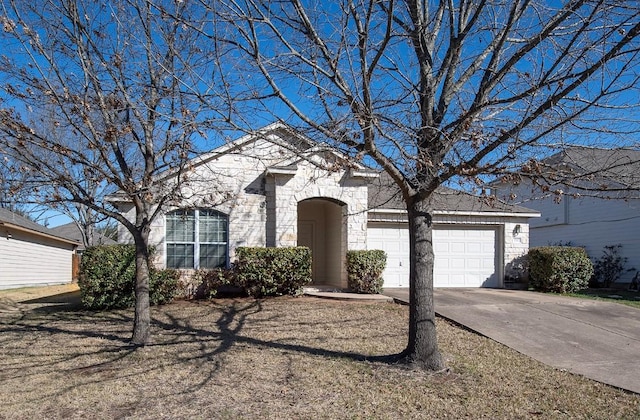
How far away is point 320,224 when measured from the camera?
628 inches

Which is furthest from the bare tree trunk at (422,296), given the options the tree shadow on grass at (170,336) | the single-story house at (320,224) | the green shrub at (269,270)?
the green shrub at (269,270)

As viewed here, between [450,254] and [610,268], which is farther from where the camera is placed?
[610,268]

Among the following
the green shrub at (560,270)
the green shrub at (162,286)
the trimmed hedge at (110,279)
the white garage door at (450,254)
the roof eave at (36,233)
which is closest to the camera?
the trimmed hedge at (110,279)

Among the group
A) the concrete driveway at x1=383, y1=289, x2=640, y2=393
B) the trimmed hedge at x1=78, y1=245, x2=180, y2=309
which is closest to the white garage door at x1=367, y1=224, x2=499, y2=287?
the concrete driveway at x1=383, y1=289, x2=640, y2=393

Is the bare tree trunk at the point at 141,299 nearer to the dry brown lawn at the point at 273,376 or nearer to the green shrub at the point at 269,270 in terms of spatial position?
the dry brown lawn at the point at 273,376

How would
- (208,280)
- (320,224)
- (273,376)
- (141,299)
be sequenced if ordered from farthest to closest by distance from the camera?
1. (320,224)
2. (208,280)
3. (141,299)
4. (273,376)

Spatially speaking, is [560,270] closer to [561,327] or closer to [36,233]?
[561,327]

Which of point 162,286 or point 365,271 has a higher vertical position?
point 365,271

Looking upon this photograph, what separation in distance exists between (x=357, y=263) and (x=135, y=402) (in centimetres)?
817

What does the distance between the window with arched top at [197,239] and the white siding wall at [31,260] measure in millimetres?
10871

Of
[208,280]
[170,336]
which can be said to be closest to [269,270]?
[208,280]

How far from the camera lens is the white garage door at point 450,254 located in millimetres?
14906

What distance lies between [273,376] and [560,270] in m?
10.7

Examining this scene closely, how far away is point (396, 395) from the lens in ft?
19.2
